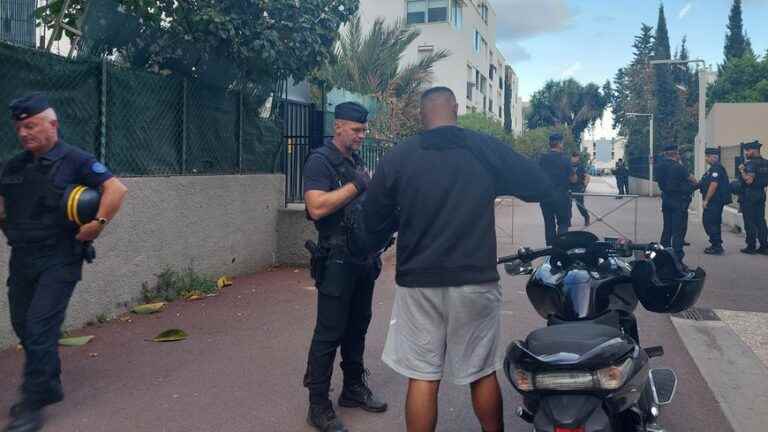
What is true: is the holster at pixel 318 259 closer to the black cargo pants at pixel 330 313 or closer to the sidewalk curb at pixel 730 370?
the black cargo pants at pixel 330 313

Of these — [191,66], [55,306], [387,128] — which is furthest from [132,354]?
[387,128]

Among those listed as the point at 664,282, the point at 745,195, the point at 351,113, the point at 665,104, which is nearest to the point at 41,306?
the point at 351,113

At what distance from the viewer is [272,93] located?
10094 mm

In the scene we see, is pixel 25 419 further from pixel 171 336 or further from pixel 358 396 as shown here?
pixel 171 336

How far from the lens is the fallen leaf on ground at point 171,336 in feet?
19.9

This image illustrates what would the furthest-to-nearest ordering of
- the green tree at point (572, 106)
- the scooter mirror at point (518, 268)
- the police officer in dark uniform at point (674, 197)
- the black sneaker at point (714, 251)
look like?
the green tree at point (572, 106)
the black sneaker at point (714, 251)
the police officer in dark uniform at point (674, 197)
the scooter mirror at point (518, 268)

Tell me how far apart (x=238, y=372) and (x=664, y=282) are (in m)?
3.02

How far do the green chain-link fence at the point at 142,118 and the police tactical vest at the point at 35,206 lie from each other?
180 cm

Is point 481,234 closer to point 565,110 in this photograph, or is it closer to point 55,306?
point 55,306

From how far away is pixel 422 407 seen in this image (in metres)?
3.24

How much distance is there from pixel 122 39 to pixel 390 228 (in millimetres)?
5693

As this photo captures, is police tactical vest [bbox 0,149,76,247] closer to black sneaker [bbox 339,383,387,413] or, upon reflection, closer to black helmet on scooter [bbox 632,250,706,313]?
black sneaker [bbox 339,383,387,413]

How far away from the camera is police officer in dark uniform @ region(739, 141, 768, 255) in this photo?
38.3 ft

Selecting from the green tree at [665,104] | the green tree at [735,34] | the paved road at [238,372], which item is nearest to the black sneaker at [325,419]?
the paved road at [238,372]
